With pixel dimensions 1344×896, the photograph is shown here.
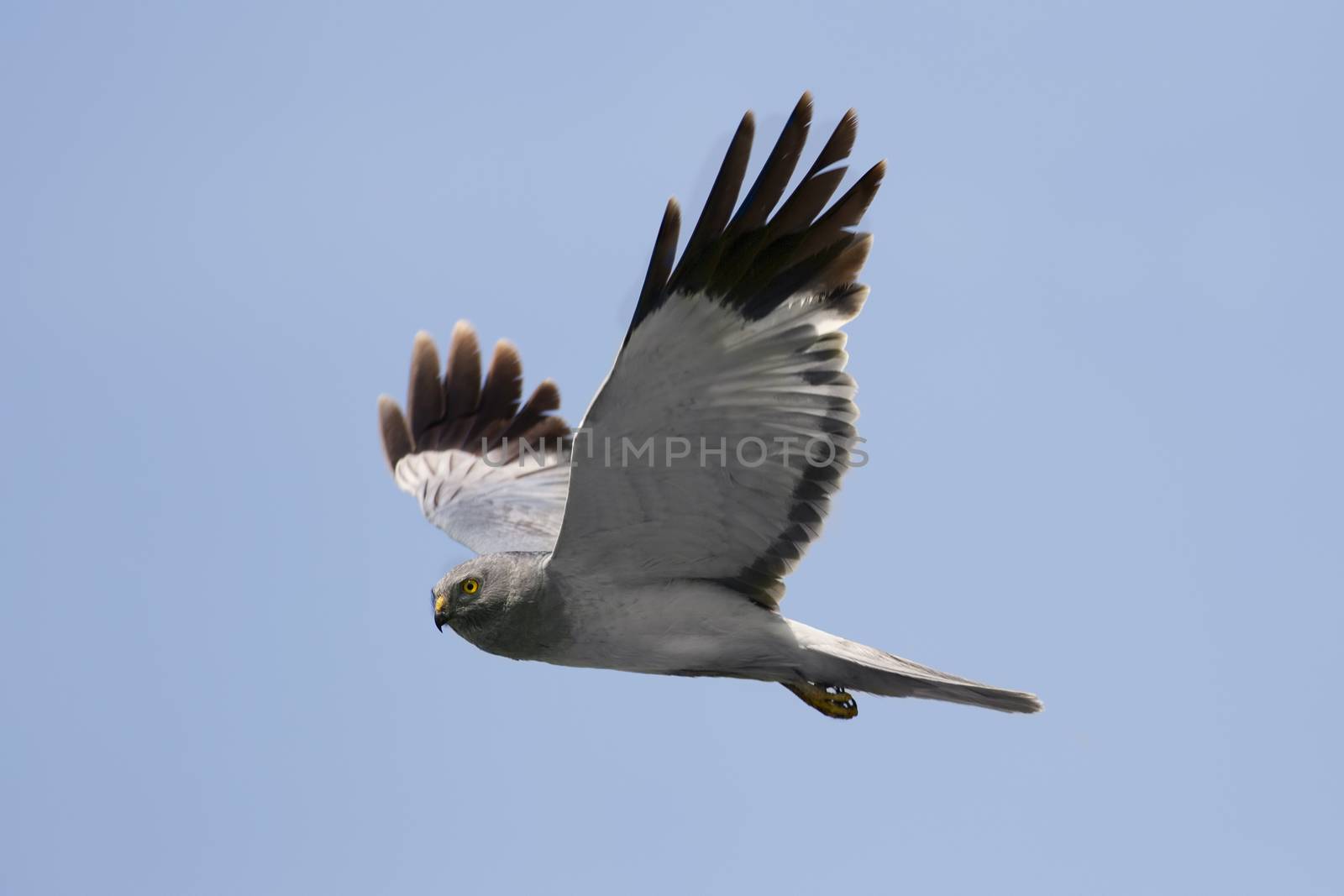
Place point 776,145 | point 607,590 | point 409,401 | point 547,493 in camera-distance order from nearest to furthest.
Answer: point 776,145, point 607,590, point 547,493, point 409,401

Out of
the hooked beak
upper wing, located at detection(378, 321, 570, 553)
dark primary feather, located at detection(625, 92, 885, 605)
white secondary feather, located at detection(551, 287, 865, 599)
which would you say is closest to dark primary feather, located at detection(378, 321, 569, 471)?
upper wing, located at detection(378, 321, 570, 553)

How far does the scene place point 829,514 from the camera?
311 inches

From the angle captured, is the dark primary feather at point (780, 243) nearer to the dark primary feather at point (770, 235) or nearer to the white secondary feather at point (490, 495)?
the dark primary feather at point (770, 235)

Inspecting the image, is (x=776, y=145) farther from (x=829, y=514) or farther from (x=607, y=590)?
(x=607, y=590)

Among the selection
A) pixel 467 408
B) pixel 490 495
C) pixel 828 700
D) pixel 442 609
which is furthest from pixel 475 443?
pixel 828 700

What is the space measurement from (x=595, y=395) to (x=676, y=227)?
32.2 inches

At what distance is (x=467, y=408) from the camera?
462 inches

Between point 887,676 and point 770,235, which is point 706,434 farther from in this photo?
point 887,676

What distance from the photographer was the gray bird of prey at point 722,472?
7.04m

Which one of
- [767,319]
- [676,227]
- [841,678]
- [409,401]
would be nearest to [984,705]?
[841,678]

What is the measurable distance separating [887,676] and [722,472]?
141 centimetres

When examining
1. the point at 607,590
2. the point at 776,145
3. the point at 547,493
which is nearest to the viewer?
the point at 776,145

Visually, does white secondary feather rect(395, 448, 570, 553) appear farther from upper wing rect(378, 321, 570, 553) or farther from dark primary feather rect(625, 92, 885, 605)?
dark primary feather rect(625, 92, 885, 605)

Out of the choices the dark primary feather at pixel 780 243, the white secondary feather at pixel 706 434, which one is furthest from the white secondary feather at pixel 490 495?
the dark primary feather at pixel 780 243
